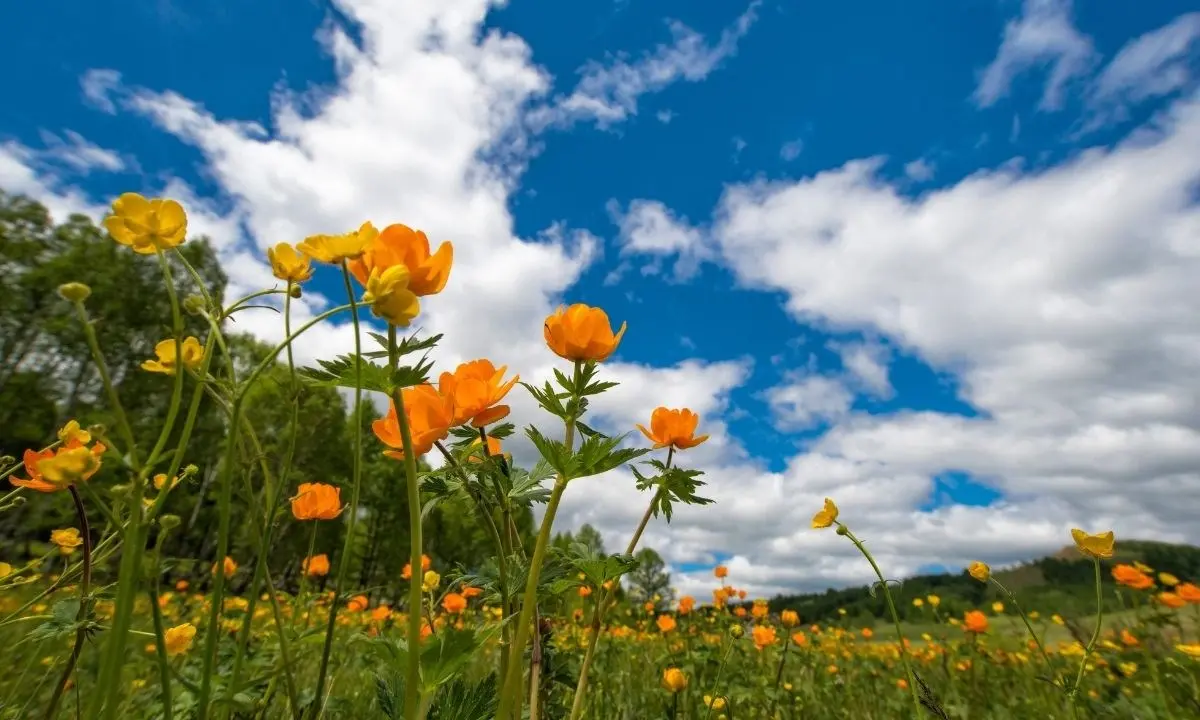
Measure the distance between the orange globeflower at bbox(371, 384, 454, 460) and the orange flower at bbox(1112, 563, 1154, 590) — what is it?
12.0 feet

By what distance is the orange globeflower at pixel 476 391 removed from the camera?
4.14 feet

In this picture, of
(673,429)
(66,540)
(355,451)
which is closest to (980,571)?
(673,429)

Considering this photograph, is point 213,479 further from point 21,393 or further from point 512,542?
point 512,542

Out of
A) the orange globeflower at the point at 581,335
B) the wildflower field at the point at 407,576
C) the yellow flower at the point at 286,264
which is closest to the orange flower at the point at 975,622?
the wildflower field at the point at 407,576

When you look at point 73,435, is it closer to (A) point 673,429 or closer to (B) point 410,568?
(B) point 410,568

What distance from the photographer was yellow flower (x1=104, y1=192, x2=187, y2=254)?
3.14 ft

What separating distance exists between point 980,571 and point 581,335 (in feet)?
5.42

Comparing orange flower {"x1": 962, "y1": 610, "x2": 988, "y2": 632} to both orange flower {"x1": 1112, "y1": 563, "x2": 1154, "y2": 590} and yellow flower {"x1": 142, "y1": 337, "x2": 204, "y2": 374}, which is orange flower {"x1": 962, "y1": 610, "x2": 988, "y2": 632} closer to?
orange flower {"x1": 1112, "y1": 563, "x2": 1154, "y2": 590}

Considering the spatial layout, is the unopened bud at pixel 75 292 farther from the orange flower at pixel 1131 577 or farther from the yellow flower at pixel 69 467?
the orange flower at pixel 1131 577

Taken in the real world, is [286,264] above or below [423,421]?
above

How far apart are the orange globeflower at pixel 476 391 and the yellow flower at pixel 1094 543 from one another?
5.91 feet

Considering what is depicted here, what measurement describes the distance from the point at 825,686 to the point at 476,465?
3.31 metres

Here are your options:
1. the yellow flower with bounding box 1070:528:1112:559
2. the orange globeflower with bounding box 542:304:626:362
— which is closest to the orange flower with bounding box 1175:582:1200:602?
the yellow flower with bounding box 1070:528:1112:559

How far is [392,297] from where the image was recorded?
887mm
